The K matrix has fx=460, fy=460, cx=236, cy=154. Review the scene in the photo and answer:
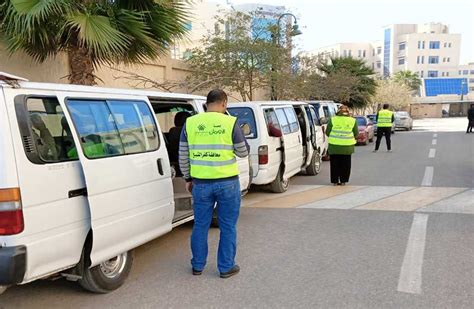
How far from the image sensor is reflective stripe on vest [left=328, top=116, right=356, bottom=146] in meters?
9.62

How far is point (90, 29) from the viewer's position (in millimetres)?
7648

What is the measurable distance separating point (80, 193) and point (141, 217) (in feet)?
2.62

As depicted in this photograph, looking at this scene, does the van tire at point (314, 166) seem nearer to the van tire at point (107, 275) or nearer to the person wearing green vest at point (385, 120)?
the person wearing green vest at point (385, 120)

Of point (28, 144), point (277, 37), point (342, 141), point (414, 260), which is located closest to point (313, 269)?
point (414, 260)

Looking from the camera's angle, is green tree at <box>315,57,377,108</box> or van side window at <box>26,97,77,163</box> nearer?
van side window at <box>26,97,77,163</box>

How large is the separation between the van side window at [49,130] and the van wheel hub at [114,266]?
1.17m

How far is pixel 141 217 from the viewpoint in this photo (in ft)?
14.5

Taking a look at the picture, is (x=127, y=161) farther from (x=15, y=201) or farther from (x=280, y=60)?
(x=280, y=60)

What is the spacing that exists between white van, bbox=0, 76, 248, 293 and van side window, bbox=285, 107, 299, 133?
5052 millimetres

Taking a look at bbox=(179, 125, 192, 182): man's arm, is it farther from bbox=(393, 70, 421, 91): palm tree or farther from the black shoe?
bbox=(393, 70, 421, 91): palm tree

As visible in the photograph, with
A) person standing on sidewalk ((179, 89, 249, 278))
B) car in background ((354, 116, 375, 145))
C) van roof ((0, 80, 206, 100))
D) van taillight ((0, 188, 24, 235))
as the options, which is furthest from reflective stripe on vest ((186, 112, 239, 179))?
Result: car in background ((354, 116, 375, 145))

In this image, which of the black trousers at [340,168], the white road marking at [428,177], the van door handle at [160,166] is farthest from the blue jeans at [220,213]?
the white road marking at [428,177]

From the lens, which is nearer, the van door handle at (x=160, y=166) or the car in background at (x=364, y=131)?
the van door handle at (x=160, y=166)

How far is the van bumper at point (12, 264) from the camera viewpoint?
3209mm
